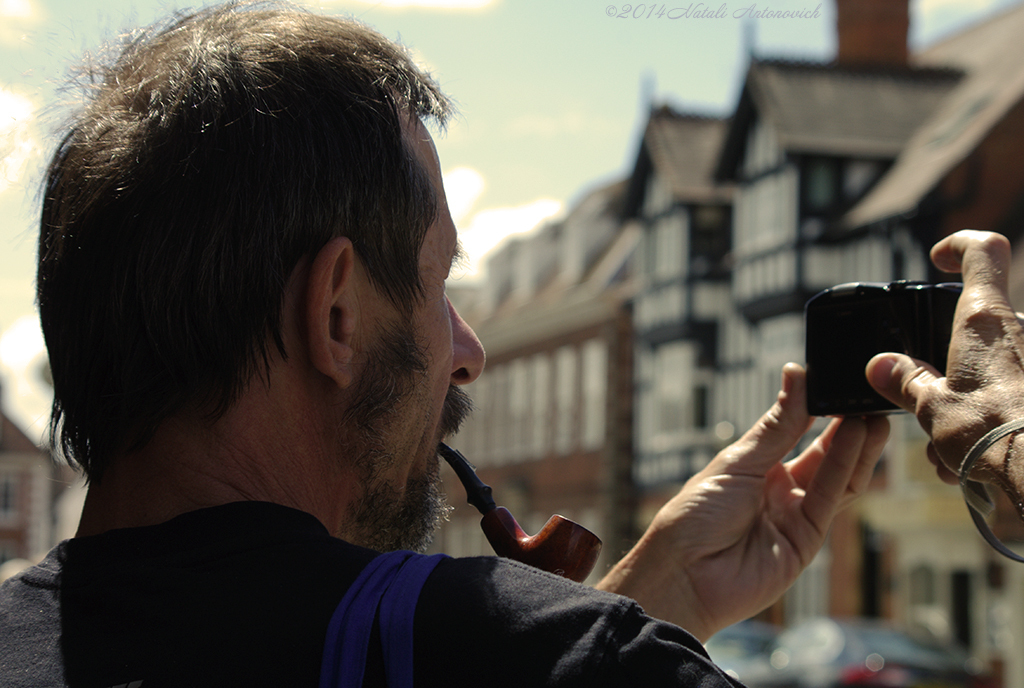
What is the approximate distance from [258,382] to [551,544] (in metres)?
0.48

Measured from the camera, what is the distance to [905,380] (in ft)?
6.11

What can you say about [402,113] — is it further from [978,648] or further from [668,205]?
[668,205]

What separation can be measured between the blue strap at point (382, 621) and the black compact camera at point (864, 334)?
1105 mm

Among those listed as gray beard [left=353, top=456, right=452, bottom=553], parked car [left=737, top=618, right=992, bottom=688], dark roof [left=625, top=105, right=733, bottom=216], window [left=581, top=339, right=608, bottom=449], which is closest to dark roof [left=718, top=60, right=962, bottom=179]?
dark roof [left=625, top=105, right=733, bottom=216]

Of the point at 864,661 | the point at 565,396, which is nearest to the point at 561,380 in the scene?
the point at 565,396

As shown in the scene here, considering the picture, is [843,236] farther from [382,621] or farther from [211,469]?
[382,621]

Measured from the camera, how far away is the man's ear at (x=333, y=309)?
4.50ft

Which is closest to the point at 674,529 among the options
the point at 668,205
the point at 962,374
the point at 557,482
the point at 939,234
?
the point at 962,374

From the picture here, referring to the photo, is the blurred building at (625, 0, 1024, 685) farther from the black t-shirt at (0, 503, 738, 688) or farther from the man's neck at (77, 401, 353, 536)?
the black t-shirt at (0, 503, 738, 688)

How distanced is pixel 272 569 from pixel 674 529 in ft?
3.69

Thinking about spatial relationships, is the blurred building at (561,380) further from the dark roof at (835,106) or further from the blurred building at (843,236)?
the dark roof at (835,106)

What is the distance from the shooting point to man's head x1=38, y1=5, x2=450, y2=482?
137 centimetres

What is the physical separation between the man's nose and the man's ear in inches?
9.4

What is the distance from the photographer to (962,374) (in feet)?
5.43
